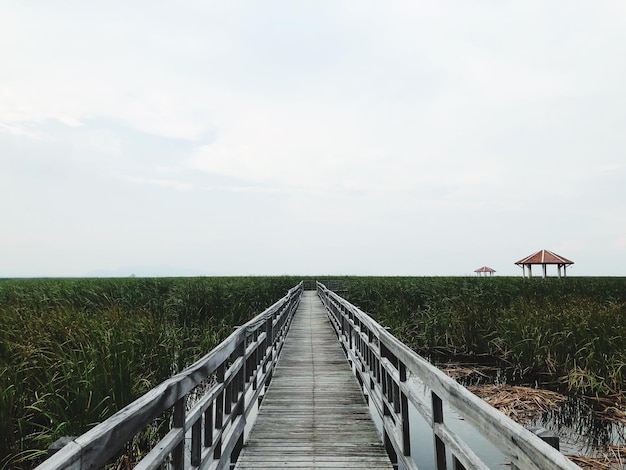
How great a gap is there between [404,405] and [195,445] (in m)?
1.61

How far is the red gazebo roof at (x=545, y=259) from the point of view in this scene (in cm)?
3766

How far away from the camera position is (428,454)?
19.6ft

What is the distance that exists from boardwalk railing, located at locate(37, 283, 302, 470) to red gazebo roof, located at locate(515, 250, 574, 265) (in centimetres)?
3892

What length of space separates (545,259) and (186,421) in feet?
138

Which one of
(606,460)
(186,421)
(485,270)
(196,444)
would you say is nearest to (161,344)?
(196,444)

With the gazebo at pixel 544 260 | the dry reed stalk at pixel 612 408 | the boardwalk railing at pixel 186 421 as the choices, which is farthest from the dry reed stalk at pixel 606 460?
the gazebo at pixel 544 260

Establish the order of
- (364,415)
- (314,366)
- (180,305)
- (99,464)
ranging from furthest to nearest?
(180,305), (314,366), (364,415), (99,464)

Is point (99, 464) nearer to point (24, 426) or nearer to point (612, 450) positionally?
point (24, 426)

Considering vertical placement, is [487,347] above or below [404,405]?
below

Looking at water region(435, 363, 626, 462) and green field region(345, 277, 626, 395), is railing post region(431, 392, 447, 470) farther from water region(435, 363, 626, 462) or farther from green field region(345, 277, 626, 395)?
green field region(345, 277, 626, 395)

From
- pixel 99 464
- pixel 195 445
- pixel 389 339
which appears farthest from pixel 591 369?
pixel 99 464

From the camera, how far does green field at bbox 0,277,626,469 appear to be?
183 inches

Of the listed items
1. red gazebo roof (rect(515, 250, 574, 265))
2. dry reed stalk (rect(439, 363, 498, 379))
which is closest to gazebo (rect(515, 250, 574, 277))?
red gazebo roof (rect(515, 250, 574, 265))

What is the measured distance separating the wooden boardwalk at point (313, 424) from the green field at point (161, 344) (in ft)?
5.68
